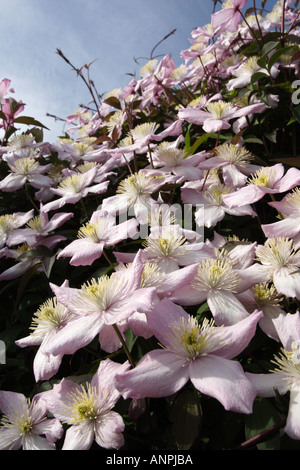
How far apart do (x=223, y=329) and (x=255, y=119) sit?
85 centimetres

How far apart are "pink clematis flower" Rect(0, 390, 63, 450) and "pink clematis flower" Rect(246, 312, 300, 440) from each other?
330 millimetres

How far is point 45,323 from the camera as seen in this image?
0.70 meters

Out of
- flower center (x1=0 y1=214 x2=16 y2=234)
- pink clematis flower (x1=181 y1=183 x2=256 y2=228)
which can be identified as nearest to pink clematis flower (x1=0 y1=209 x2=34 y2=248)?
flower center (x1=0 y1=214 x2=16 y2=234)

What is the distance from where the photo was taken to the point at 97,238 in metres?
0.80

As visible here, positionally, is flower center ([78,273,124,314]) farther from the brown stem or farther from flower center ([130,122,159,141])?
flower center ([130,122,159,141])

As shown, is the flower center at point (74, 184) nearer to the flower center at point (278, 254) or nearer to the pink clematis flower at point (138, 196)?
the pink clematis flower at point (138, 196)

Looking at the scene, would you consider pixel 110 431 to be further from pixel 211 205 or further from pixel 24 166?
pixel 24 166

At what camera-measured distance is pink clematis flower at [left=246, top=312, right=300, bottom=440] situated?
18.1 inches

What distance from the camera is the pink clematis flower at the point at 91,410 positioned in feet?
1.72

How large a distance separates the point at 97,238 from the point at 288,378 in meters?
0.47

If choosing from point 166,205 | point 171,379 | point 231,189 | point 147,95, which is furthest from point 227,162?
point 147,95

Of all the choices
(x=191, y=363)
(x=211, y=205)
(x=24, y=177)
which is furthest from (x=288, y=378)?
(x=24, y=177)

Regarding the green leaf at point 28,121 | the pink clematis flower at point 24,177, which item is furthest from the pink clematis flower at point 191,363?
the green leaf at point 28,121

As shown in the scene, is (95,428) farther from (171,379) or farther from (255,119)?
(255,119)
